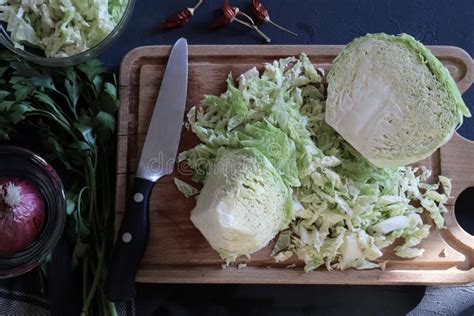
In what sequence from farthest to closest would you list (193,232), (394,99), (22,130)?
(22,130) → (193,232) → (394,99)

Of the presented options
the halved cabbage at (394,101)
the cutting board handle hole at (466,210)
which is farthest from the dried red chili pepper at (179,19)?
the cutting board handle hole at (466,210)

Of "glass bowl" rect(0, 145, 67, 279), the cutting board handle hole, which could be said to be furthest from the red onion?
the cutting board handle hole

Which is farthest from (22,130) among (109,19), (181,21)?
(181,21)

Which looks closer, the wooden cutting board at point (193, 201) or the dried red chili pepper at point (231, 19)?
the wooden cutting board at point (193, 201)

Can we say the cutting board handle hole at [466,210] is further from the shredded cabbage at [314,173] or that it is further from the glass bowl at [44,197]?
the glass bowl at [44,197]

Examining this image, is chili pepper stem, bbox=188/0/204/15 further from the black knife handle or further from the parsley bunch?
the black knife handle

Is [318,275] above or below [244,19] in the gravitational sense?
below

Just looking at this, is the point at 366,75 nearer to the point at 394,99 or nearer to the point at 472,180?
the point at 394,99

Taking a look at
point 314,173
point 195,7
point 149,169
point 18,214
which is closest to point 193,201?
point 149,169
